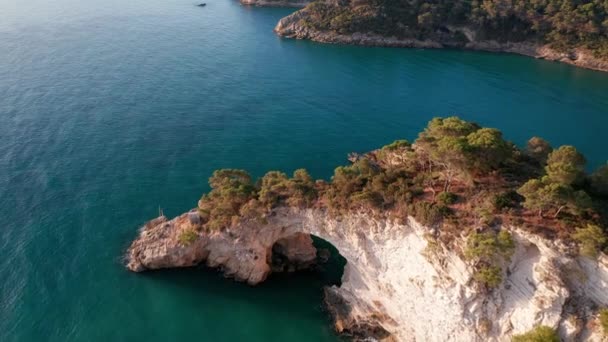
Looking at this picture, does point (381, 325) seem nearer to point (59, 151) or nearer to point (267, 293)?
point (267, 293)

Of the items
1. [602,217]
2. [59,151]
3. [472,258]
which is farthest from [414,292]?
[59,151]

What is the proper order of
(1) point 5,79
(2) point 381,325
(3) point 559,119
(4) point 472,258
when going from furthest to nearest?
(1) point 5,79 → (3) point 559,119 → (2) point 381,325 → (4) point 472,258

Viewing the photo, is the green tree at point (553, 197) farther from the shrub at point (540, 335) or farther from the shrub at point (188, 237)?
the shrub at point (188, 237)

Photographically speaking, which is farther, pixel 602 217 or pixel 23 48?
pixel 23 48

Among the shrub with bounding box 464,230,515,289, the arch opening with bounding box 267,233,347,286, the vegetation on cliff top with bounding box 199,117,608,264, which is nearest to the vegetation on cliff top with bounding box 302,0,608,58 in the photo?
the vegetation on cliff top with bounding box 199,117,608,264

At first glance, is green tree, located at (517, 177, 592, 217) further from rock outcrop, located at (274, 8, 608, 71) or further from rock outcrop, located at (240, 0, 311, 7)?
rock outcrop, located at (240, 0, 311, 7)

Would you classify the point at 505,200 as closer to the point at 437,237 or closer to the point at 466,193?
the point at 466,193

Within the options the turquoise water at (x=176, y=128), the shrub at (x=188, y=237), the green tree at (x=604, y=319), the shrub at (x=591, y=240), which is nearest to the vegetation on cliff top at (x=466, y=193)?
the shrub at (x=591, y=240)
